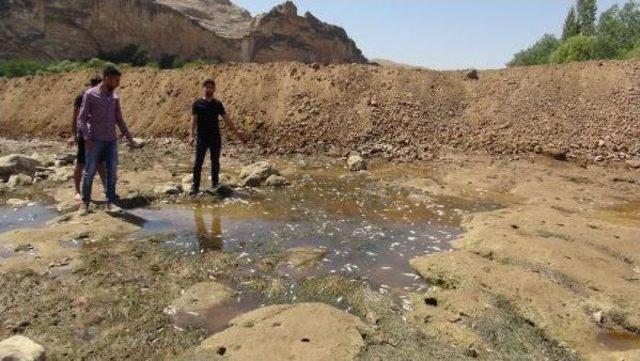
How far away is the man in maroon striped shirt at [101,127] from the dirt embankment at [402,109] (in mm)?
6931

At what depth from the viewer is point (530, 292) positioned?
4.93m

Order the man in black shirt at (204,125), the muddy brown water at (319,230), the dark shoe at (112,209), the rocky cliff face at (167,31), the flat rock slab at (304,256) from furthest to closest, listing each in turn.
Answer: the rocky cliff face at (167,31) < the man in black shirt at (204,125) < the dark shoe at (112,209) < the flat rock slab at (304,256) < the muddy brown water at (319,230)

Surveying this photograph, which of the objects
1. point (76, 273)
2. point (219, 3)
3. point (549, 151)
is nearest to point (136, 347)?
point (76, 273)

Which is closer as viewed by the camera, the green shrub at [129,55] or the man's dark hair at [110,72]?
the man's dark hair at [110,72]

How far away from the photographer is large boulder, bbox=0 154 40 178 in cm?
952

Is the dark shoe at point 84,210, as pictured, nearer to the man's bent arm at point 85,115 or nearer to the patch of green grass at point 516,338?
the man's bent arm at point 85,115

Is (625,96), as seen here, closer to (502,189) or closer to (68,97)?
(502,189)

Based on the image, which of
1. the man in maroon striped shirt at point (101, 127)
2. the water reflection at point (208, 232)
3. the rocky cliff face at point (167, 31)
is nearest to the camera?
the water reflection at point (208, 232)

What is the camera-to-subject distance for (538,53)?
40062mm

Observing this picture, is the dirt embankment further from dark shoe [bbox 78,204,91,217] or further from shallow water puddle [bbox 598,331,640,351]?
shallow water puddle [bbox 598,331,640,351]

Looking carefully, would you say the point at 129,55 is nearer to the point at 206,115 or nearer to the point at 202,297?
the point at 206,115

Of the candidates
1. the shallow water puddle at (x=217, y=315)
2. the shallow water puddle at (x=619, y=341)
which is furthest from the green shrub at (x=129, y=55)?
the shallow water puddle at (x=619, y=341)

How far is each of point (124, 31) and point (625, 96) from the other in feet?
111

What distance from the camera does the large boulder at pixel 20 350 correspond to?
129 inches
